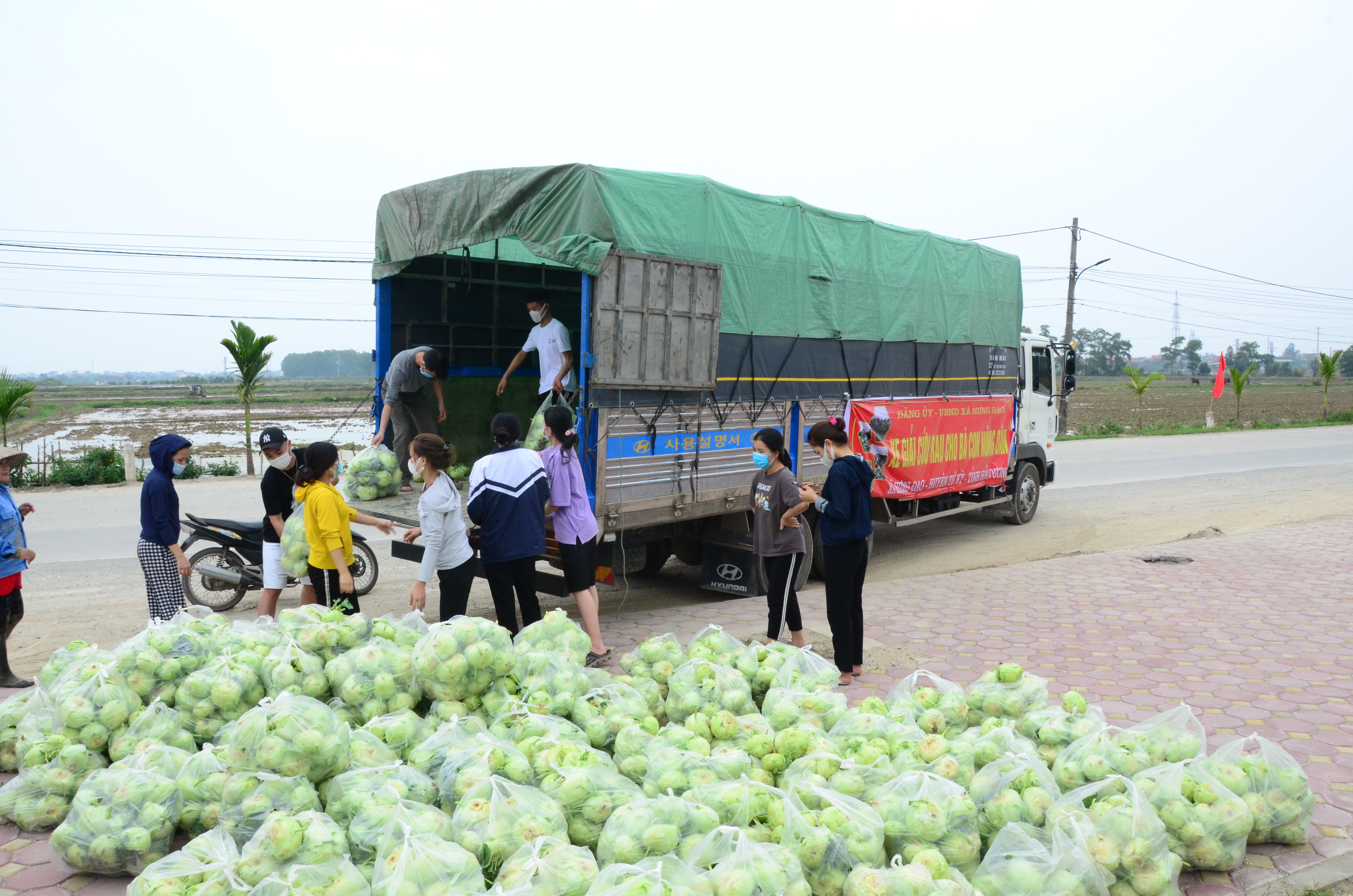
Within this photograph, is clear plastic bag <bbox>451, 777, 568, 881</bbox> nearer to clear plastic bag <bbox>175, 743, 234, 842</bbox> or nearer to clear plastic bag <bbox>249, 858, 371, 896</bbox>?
clear plastic bag <bbox>249, 858, 371, 896</bbox>

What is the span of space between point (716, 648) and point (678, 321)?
262 centimetres

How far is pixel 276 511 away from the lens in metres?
5.90

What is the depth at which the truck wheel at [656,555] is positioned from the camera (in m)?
7.85

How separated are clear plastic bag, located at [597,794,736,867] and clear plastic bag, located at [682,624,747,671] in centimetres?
164

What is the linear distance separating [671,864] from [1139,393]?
33.4m

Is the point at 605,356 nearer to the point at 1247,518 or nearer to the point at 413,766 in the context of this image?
the point at 413,766

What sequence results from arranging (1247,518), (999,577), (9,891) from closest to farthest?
(9,891) → (999,577) → (1247,518)

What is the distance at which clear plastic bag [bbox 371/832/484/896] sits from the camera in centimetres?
261

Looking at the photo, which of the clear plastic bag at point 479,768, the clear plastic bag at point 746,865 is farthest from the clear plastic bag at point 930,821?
the clear plastic bag at point 479,768

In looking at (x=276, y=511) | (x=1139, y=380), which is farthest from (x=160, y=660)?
(x=1139, y=380)

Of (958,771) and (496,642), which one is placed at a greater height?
(496,642)

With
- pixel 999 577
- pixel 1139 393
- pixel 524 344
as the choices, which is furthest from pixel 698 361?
pixel 1139 393

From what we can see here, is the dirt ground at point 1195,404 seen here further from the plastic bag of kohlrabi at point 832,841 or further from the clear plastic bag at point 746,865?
the clear plastic bag at point 746,865

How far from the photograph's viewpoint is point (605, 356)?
6.05 m
